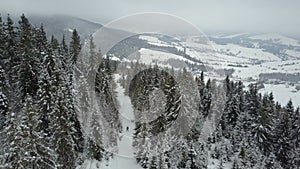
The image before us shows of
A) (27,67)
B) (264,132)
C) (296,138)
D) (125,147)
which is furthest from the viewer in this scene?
(296,138)

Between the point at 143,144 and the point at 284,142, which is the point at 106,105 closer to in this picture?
the point at 143,144

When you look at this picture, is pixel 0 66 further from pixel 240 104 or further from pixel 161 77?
pixel 240 104

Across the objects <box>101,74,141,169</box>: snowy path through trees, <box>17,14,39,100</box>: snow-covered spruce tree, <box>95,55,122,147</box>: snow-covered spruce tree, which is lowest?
<box>101,74,141,169</box>: snowy path through trees

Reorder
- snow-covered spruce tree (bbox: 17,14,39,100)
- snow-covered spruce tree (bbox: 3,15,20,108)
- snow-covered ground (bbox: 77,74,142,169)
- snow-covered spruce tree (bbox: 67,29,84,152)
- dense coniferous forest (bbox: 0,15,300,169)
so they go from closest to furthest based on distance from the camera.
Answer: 1. dense coniferous forest (bbox: 0,15,300,169)
2. snow-covered spruce tree (bbox: 67,29,84,152)
3. snow-covered spruce tree (bbox: 17,14,39,100)
4. snow-covered spruce tree (bbox: 3,15,20,108)
5. snow-covered ground (bbox: 77,74,142,169)

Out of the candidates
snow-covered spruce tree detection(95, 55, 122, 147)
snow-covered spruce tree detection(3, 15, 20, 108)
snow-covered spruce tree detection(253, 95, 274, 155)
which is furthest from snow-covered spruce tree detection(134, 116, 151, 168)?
snow-covered spruce tree detection(253, 95, 274, 155)

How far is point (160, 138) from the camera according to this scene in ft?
121

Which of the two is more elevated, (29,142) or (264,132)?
(29,142)

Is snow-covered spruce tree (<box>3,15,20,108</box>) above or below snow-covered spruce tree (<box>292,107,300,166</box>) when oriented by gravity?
above

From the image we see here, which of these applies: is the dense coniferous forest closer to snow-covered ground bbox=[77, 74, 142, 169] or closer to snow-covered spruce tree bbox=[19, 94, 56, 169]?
snow-covered ground bbox=[77, 74, 142, 169]

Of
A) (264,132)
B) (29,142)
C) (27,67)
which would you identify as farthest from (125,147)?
(29,142)

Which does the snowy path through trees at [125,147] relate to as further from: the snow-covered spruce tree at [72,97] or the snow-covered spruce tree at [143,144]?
the snow-covered spruce tree at [72,97]

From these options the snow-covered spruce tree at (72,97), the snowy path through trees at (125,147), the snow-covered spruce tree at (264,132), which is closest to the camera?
the snow-covered spruce tree at (72,97)

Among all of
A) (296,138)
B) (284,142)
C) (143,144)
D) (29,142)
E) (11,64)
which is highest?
(11,64)

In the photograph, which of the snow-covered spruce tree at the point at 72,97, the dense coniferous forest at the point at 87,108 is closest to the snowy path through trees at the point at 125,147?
the dense coniferous forest at the point at 87,108
